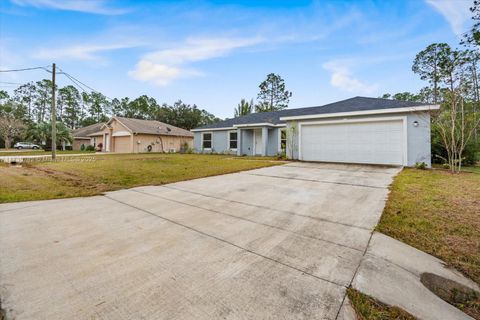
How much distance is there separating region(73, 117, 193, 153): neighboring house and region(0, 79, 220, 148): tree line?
11.8 m

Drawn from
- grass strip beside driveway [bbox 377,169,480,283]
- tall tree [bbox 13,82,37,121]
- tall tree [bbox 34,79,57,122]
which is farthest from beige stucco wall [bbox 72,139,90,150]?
grass strip beside driveway [bbox 377,169,480,283]

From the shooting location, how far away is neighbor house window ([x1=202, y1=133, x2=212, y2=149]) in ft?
64.9

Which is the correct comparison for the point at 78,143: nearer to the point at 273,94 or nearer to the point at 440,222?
the point at 273,94

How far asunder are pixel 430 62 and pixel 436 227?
28128 millimetres

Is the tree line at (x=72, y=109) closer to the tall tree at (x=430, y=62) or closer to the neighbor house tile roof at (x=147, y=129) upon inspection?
the neighbor house tile roof at (x=147, y=129)

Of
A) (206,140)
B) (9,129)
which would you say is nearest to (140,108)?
→ (9,129)

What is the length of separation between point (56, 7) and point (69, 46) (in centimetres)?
373

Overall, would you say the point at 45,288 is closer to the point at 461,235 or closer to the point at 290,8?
the point at 461,235

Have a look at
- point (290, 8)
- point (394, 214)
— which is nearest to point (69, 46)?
point (290, 8)

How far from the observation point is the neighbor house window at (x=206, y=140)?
779 inches

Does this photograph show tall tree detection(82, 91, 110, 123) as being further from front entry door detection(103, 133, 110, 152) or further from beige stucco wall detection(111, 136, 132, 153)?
beige stucco wall detection(111, 136, 132, 153)

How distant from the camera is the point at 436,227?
3.15 meters

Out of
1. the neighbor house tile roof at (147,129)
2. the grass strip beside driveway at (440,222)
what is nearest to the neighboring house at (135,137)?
the neighbor house tile roof at (147,129)

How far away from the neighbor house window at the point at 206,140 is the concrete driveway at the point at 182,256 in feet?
50.3
